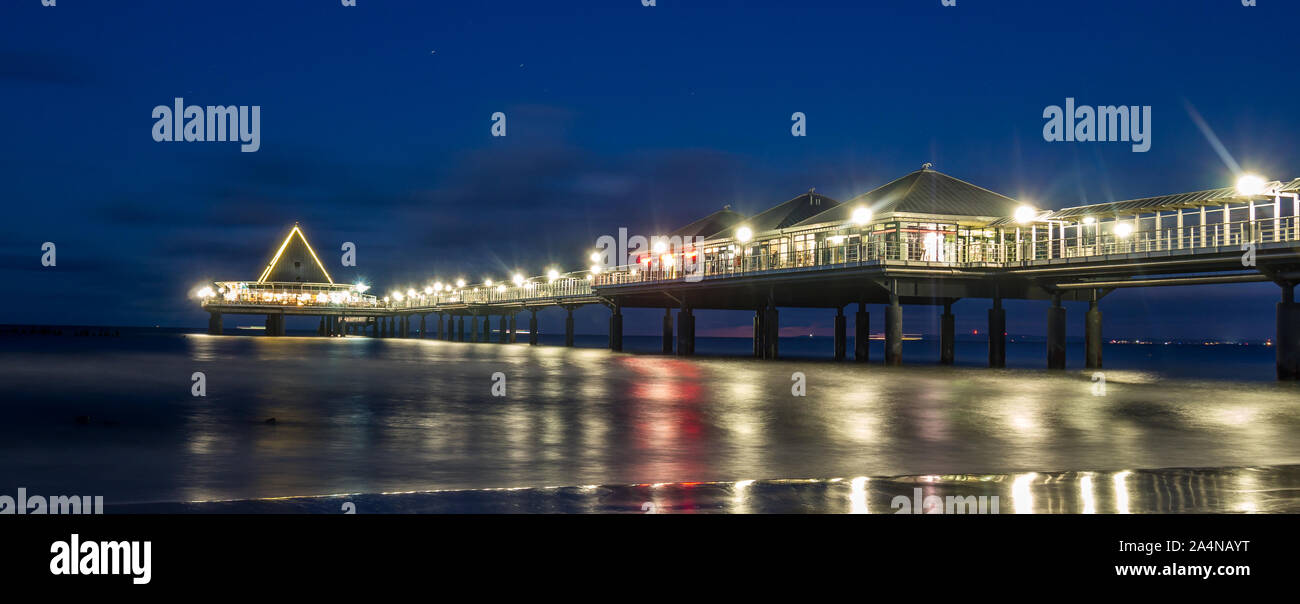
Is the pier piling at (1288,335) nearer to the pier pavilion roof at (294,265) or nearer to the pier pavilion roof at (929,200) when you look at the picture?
the pier pavilion roof at (929,200)

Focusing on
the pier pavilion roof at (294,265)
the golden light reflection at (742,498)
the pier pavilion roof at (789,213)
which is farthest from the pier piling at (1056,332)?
the pier pavilion roof at (294,265)

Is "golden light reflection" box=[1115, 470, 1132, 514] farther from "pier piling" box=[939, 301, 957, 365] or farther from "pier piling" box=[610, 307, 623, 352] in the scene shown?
"pier piling" box=[610, 307, 623, 352]

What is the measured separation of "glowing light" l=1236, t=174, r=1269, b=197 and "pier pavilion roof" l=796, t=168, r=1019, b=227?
49.5 ft

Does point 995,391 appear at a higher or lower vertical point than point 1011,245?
lower

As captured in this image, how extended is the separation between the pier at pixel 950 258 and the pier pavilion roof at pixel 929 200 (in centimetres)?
12

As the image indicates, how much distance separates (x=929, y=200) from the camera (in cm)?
5206

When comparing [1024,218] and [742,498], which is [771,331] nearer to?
[1024,218]

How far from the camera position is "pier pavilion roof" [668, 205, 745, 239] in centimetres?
8169

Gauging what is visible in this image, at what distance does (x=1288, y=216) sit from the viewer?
34969 millimetres

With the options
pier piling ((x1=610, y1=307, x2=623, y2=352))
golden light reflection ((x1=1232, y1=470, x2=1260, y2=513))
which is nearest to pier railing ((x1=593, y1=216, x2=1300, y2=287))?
pier piling ((x1=610, y1=307, x2=623, y2=352))
